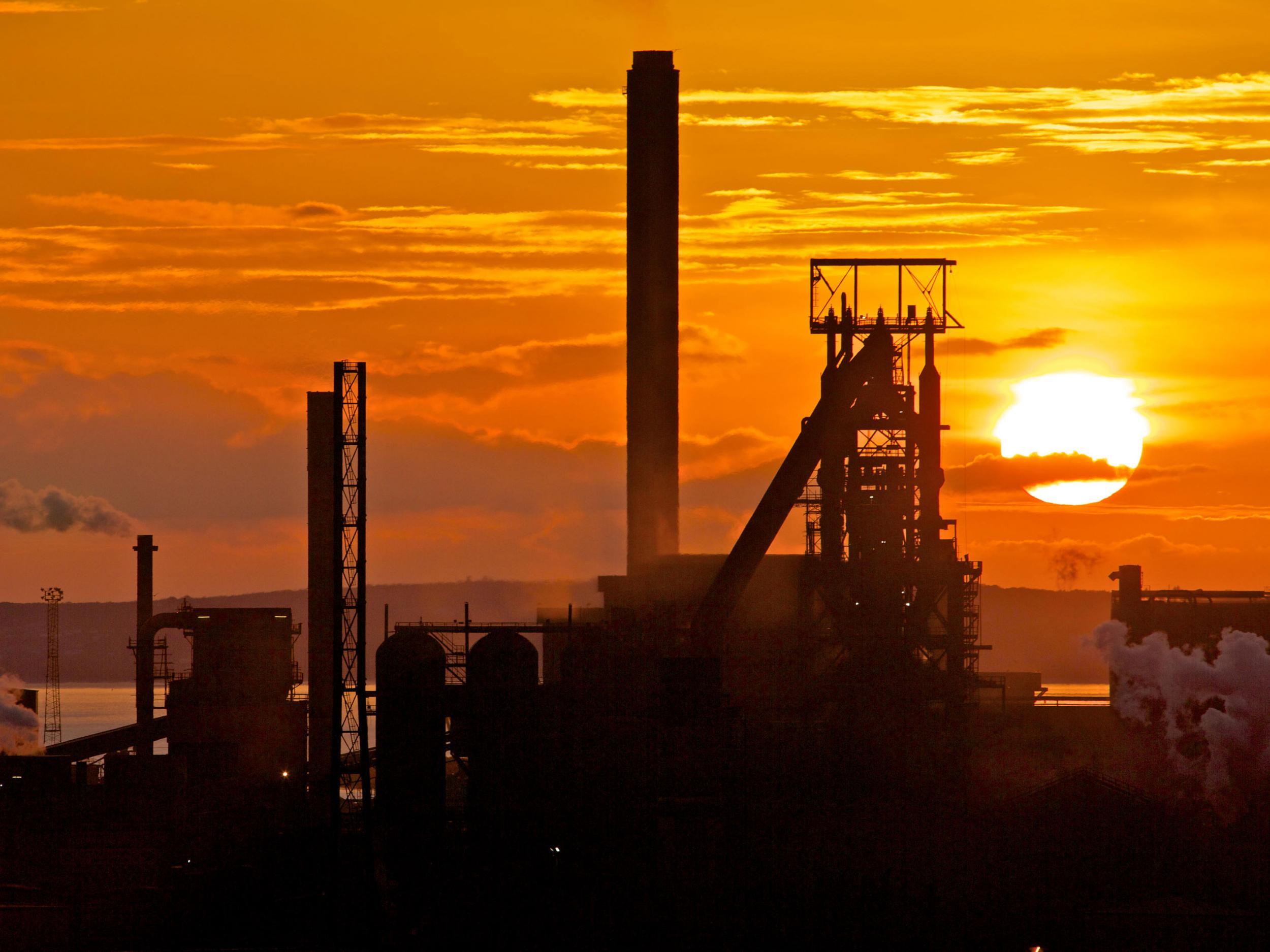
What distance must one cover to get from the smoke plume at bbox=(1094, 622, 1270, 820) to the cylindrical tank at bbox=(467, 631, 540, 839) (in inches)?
658

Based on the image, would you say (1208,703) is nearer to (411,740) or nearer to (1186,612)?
(1186,612)

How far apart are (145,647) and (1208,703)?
33.2 meters

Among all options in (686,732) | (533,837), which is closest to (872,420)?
(686,732)

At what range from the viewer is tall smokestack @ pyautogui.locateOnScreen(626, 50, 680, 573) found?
6031 centimetres

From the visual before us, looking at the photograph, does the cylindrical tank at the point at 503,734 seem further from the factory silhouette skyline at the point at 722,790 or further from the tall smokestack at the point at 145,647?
the tall smokestack at the point at 145,647

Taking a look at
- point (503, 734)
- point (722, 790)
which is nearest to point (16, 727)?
point (503, 734)

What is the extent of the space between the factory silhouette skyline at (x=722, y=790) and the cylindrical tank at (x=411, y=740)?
0.06 metres

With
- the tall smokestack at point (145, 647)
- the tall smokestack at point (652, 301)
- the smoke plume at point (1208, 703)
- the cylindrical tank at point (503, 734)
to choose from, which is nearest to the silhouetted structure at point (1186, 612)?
the smoke plume at point (1208, 703)

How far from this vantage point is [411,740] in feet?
144

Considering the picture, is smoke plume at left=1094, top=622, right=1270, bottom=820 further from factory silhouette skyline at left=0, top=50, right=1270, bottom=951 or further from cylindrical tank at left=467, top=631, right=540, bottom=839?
cylindrical tank at left=467, top=631, right=540, bottom=839

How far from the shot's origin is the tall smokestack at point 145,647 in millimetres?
59281

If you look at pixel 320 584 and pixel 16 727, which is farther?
pixel 16 727

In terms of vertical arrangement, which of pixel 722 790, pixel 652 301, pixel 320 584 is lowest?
pixel 722 790

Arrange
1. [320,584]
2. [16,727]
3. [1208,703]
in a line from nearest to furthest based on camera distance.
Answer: [1208,703] → [320,584] → [16,727]
